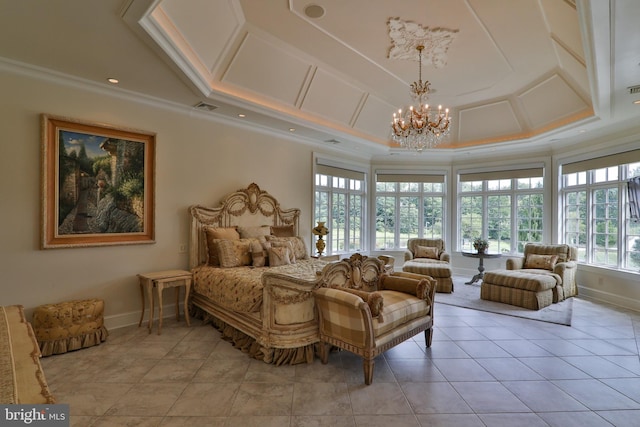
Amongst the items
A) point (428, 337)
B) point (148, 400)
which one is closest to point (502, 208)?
point (428, 337)

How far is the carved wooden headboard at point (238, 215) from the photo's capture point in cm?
442

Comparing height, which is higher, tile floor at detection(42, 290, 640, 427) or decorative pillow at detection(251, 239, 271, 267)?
decorative pillow at detection(251, 239, 271, 267)

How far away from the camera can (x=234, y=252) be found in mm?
4227

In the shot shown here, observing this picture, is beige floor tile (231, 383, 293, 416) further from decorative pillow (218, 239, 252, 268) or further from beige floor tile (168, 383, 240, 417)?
decorative pillow (218, 239, 252, 268)

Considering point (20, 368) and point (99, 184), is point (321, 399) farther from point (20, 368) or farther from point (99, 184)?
point (99, 184)

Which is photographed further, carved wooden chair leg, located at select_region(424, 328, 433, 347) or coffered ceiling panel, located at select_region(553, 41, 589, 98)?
coffered ceiling panel, located at select_region(553, 41, 589, 98)

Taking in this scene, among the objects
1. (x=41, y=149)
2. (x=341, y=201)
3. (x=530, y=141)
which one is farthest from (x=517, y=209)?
(x=41, y=149)

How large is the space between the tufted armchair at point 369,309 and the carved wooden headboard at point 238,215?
2.17 metres

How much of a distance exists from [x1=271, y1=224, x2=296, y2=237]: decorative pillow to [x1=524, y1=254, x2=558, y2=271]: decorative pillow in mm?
4493

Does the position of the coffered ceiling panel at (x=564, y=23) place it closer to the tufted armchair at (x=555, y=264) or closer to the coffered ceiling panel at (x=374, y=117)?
the coffered ceiling panel at (x=374, y=117)

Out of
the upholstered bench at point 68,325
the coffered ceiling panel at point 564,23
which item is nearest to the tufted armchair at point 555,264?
the coffered ceiling panel at point 564,23

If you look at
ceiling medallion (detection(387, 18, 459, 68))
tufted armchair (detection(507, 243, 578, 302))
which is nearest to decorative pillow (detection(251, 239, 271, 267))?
ceiling medallion (detection(387, 18, 459, 68))

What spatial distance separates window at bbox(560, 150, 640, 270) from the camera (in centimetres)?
516

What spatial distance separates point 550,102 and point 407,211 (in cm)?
362
